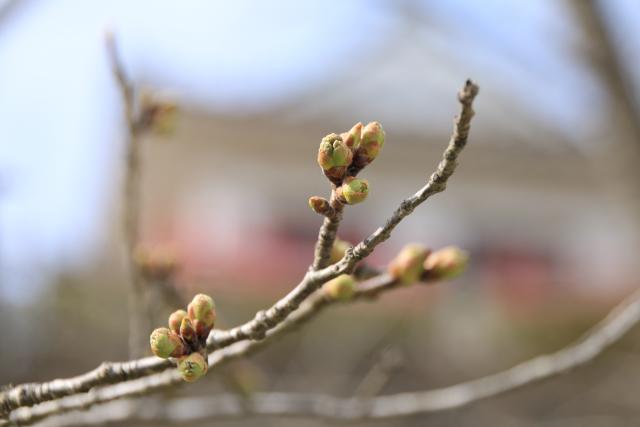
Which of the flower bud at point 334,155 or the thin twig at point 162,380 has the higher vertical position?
the flower bud at point 334,155

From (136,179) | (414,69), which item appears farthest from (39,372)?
(414,69)

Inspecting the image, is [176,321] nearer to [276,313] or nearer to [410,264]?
[276,313]

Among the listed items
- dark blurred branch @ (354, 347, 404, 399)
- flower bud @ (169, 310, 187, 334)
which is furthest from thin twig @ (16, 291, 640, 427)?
flower bud @ (169, 310, 187, 334)

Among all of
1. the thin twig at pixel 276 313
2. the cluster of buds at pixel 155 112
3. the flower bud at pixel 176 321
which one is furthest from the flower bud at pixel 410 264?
the cluster of buds at pixel 155 112

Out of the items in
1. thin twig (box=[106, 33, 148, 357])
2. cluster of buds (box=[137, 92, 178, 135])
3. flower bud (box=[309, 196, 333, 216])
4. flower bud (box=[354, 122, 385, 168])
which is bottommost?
→ flower bud (box=[309, 196, 333, 216])

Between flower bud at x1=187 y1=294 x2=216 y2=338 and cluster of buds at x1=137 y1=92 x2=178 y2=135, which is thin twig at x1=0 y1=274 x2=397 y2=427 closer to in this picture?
flower bud at x1=187 y1=294 x2=216 y2=338

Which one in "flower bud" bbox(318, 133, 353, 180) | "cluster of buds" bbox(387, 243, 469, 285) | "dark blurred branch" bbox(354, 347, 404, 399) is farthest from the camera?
"dark blurred branch" bbox(354, 347, 404, 399)

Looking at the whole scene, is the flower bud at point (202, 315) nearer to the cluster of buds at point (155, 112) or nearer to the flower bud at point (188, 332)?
the flower bud at point (188, 332)
